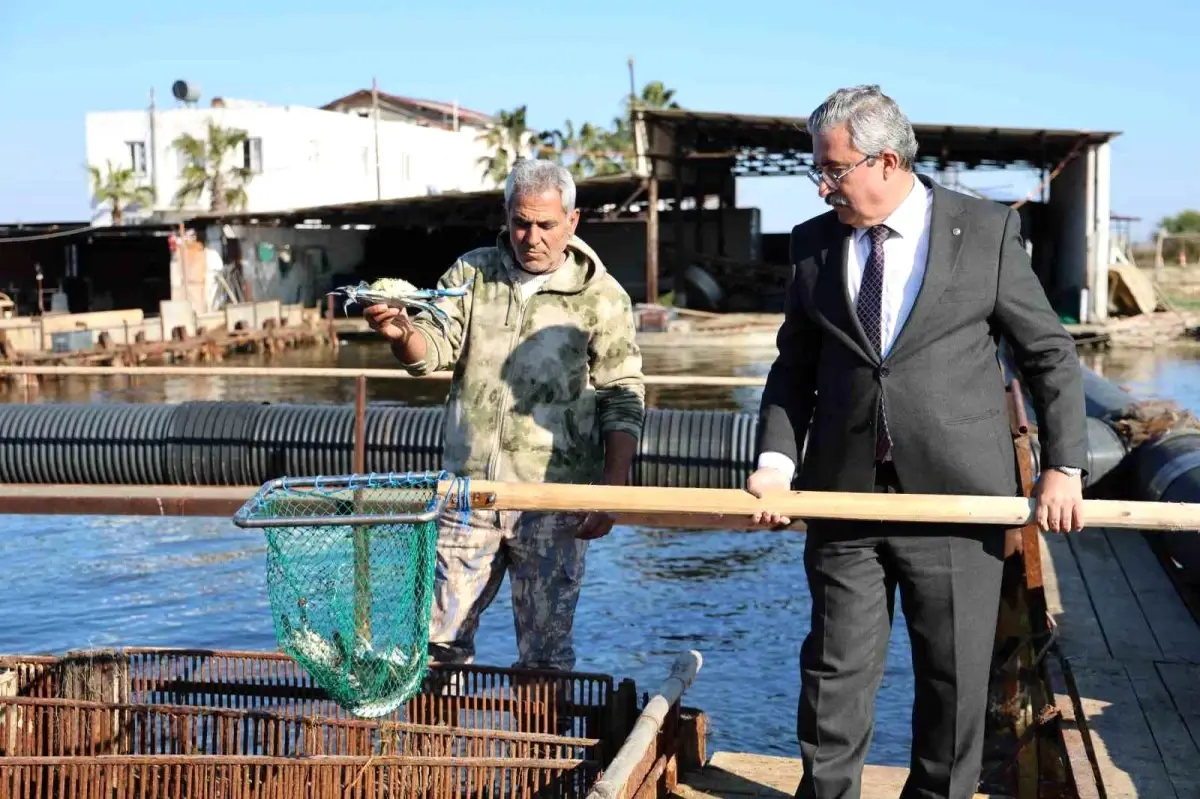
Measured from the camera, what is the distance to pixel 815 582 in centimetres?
325

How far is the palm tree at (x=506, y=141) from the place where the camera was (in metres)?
53.0

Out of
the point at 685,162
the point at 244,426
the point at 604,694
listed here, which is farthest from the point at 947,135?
the point at 604,694

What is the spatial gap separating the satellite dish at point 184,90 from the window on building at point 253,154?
2747mm

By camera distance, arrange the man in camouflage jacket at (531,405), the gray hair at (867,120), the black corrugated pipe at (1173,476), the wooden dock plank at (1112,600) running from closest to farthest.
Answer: the gray hair at (867,120) < the man in camouflage jacket at (531,405) < the wooden dock plank at (1112,600) < the black corrugated pipe at (1173,476)

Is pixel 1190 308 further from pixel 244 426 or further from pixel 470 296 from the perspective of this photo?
pixel 470 296

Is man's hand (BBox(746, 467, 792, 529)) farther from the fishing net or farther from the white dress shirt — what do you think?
the fishing net

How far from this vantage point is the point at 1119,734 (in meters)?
4.28

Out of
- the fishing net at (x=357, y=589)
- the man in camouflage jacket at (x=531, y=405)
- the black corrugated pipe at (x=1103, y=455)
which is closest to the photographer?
the fishing net at (x=357, y=589)

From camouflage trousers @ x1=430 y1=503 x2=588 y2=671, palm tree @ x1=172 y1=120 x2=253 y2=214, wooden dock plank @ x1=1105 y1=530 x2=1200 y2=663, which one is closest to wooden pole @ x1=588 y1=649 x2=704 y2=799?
camouflage trousers @ x1=430 y1=503 x2=588 y2=671

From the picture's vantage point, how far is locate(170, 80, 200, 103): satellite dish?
4419 centimetres

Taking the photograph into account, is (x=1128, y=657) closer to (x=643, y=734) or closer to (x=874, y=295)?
(x=643, y=734)

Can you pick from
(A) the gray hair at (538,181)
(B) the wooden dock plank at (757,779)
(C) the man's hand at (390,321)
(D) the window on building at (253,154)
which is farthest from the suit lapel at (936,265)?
(D) the window on building at (253,154)

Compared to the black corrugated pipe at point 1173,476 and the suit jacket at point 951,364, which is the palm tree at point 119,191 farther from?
the suit jacket at point 951,364

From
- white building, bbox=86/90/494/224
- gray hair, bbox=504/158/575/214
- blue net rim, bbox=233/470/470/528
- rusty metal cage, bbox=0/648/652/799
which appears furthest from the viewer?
white building, bbox=86/90/494/224
